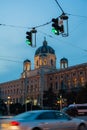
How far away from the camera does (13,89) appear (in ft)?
555

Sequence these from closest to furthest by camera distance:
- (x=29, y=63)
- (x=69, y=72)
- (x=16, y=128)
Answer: (x=16, y=128), (x=69, y=72), (x=29, y=63)

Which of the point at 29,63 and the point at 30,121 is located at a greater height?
the point at 29,63

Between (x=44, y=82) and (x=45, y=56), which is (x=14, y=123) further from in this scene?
(x=44, y=82)

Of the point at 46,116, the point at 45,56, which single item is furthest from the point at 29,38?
the point at 45,56

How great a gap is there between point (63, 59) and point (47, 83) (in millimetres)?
13085

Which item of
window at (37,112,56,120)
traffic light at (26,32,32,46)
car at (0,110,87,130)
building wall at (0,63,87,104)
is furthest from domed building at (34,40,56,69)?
window at (37,112,56,120)

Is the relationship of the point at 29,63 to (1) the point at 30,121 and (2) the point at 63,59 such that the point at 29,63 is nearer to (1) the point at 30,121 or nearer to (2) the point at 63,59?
(2) the point at 63,59

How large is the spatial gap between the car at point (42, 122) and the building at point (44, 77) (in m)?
116

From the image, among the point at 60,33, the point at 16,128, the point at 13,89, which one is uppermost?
the point at 13,89

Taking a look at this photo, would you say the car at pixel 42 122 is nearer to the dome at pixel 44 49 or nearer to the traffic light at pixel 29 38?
the traffic light at pixel 29 38

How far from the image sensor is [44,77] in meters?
154

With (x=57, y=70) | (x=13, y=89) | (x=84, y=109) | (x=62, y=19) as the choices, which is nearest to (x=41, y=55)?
(x=57, y=70)

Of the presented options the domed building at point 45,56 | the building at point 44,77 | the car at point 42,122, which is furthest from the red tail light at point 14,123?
→ the domed building at point 45,56

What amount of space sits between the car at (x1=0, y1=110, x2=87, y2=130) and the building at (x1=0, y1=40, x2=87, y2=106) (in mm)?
116465
